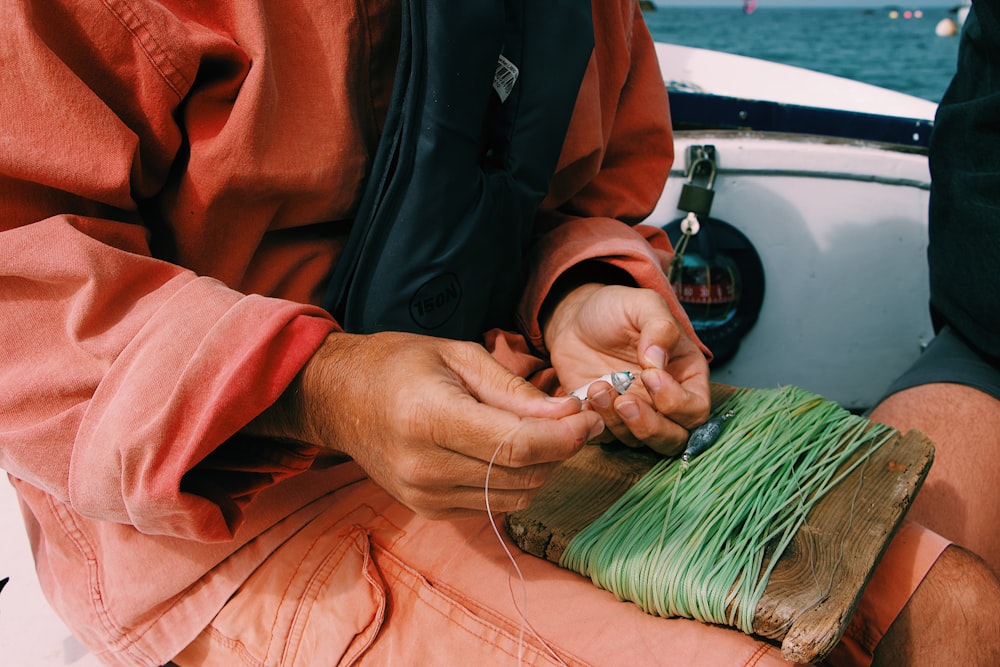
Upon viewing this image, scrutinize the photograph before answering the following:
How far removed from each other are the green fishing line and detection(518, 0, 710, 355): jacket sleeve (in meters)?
0.23

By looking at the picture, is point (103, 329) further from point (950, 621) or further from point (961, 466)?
point (961, 466)

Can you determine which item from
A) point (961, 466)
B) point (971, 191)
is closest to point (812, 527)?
point (961, 466)

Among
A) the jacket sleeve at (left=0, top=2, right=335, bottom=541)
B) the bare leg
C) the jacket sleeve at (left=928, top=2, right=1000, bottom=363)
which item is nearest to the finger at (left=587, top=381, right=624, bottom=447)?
the jacket sleeve at (left=0, top=2, right=335, bottom=541)

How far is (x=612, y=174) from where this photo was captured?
64.8 inches

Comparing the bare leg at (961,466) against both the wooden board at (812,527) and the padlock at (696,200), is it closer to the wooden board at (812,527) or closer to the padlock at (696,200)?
the wooden board at (812,527)

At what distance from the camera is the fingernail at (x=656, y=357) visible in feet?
3.84

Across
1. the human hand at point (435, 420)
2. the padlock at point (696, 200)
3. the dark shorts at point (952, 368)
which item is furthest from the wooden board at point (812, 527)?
the padlock at point (696, 200)

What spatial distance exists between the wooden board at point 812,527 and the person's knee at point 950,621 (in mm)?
123

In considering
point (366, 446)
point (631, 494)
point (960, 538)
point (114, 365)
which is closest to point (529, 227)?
point (631, 494)

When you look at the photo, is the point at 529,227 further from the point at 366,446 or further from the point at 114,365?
the point at 114,365

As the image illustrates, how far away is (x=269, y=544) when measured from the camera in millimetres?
1147

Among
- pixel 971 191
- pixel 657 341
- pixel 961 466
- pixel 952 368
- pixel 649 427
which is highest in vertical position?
pixel 971 191

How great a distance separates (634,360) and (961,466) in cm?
79

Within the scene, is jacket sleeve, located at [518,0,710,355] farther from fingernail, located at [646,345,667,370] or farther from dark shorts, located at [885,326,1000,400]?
dark shorts, located at [885,326,1000,400]
